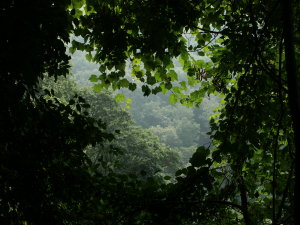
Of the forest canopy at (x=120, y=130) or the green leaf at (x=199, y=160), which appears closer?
the forest canopy at (x=120, y=130)

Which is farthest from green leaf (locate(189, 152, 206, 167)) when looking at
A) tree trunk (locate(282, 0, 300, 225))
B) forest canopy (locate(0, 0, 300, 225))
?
tree trunk (locate(282, 0, 300, 225))

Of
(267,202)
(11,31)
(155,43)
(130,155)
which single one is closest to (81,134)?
(11,31)

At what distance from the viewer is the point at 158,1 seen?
1417 millimetres

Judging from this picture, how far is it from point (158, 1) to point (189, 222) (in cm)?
145

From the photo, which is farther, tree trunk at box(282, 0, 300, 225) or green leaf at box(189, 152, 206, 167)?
green leaf at box(189, 152, 206, 167)

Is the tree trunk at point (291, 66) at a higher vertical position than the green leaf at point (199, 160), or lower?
higher

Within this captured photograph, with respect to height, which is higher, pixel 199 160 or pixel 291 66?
pixel 291 66

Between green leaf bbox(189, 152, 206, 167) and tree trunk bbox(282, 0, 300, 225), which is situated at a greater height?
tree trunk bbox(282, 0, 300, 225)

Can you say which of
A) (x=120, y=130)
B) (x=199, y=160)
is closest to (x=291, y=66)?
(x=199, y=160)

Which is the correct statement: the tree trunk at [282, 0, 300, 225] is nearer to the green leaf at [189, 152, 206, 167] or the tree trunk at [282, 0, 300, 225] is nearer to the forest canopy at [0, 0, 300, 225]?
the forest canopy at [0, 0, 300, 225]

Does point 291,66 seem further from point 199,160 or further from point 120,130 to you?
point 120,130

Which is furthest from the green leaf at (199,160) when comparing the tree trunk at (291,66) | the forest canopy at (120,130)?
the tree trunk at (291,66)

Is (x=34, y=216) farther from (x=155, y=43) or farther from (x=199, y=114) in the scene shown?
(x=199, y=114)

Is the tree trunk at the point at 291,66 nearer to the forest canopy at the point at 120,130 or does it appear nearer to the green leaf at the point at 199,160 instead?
the forest canopy at the point at 120,130
